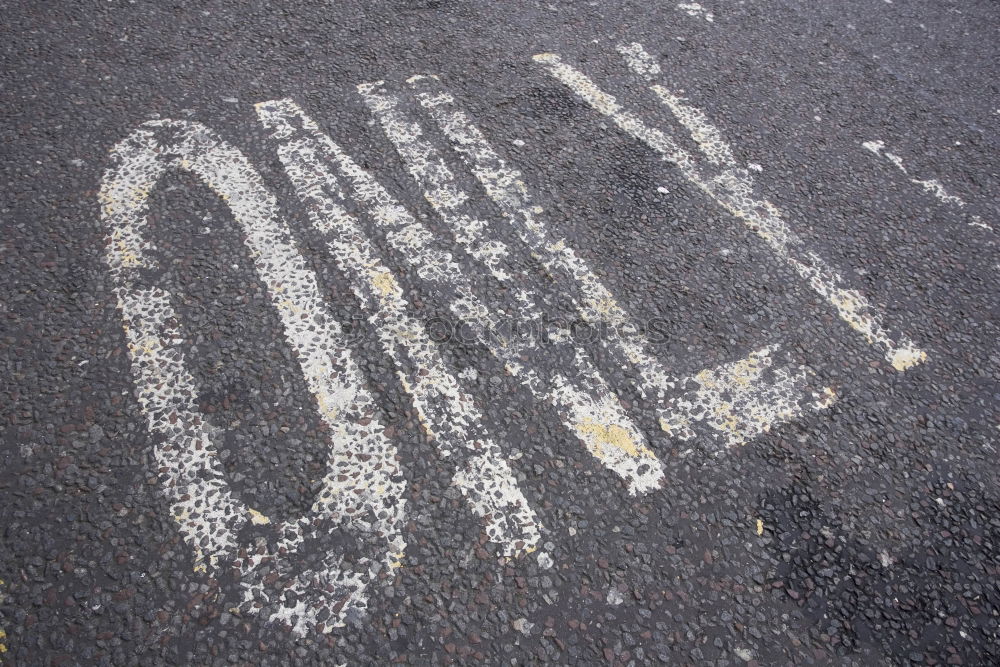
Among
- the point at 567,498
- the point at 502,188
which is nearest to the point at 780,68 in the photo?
the point at 502,188

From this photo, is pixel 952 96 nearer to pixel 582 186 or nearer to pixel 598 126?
pixel 598 126

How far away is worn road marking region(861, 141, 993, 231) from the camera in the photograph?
4.12 metres

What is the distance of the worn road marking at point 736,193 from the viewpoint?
3398 millimetres

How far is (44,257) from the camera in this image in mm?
3164

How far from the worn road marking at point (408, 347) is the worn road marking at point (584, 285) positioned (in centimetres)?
79

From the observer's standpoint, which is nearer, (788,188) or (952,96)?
(788,188)

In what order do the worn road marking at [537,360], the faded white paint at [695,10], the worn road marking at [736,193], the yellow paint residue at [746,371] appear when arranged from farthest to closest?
the faded white paint at [695,10], the worn road marking at [736,193], the yellow paint residue at [746,371], the worn road marking at [537,360]

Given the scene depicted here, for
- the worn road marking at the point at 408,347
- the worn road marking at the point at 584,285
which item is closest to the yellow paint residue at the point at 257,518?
the worn road marking at the point at 408,347

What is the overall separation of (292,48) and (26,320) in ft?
8.84

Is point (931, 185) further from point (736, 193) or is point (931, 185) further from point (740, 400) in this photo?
point (740, 400)

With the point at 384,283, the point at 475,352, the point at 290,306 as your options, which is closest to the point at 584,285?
the point at 475,352

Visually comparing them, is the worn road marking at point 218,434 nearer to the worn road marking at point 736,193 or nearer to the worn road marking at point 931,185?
the worn road marking at point 736,193

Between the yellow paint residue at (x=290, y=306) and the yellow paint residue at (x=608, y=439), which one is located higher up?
the yellow paint residue at (x=290, y=306)

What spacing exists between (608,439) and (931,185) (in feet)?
10.6
